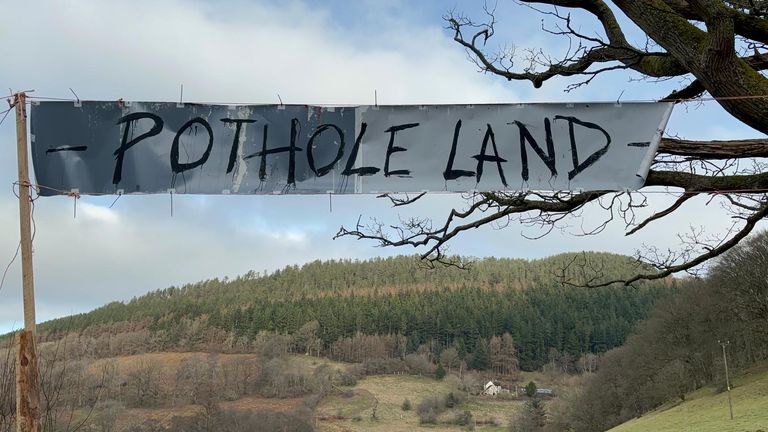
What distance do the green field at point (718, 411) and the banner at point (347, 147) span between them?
71.3 feet

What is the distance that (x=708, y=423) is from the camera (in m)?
29.2

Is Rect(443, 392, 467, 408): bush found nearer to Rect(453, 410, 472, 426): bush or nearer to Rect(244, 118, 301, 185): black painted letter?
Rect(453, 410, 472, 426): bush

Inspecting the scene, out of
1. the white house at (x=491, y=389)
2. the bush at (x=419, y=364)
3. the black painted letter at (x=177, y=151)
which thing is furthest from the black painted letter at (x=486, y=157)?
the bush at (x=419, y=364)

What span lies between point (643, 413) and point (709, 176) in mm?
42627

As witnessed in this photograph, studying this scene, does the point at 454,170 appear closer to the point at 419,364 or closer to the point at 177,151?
the point at 177,151

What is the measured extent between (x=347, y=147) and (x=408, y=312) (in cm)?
12834

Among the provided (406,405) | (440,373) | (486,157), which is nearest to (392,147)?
(486,157)

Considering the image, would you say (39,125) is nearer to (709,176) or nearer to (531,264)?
(709,176)

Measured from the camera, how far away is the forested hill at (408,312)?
4427 inches

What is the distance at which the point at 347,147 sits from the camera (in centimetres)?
443

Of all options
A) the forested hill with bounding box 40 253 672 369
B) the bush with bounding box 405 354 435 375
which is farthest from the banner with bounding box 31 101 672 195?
the bush with bounding box 405 354 435 375

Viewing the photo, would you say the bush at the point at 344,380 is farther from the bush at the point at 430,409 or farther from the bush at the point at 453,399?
the bush at the point at 453,399

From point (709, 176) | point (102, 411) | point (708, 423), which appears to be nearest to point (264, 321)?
point (102, 411)

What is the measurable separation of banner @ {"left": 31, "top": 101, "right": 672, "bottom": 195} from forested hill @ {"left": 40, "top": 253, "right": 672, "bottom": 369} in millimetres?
96135
